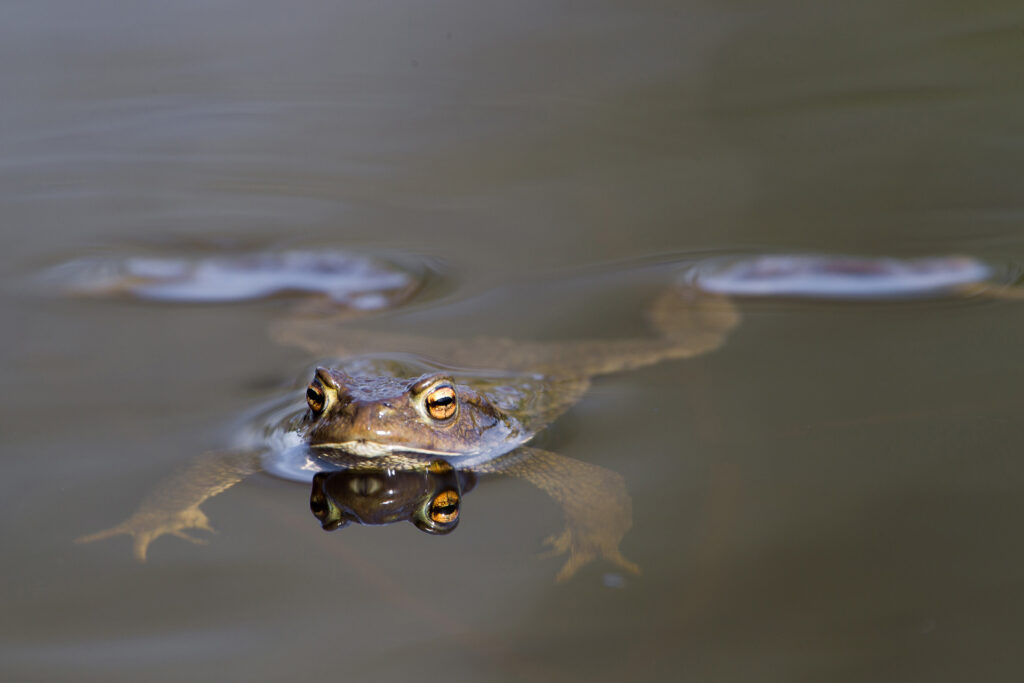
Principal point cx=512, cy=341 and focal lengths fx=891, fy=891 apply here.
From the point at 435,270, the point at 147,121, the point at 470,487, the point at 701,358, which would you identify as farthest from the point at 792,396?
the point at 147,121

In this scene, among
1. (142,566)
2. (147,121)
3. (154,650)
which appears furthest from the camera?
(147,121)

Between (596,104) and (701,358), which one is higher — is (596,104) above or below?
above

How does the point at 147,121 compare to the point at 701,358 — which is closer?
the point at 701,358

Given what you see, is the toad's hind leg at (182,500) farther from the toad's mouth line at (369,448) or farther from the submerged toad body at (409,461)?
the toad's mouth line at (369,448)

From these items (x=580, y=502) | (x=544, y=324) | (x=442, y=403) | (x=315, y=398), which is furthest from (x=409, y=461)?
(x=544, y=324)

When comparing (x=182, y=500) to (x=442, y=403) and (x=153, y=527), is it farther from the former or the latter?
(x=442, y=403)

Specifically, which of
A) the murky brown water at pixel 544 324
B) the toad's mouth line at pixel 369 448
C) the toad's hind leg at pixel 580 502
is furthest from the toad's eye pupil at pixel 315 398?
the toad's hind leg at pixel 580 502

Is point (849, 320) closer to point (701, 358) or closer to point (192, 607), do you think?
point (701, 358)
